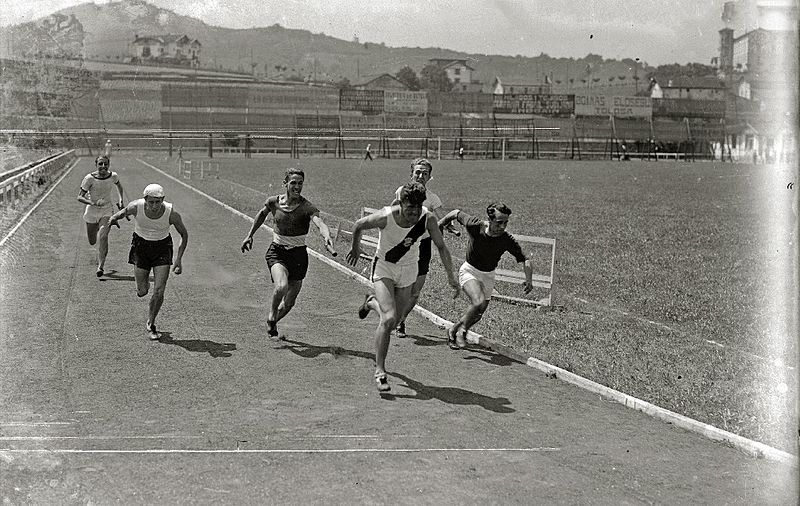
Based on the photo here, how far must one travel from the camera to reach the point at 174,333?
1034 centimetres

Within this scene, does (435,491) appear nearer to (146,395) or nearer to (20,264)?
(146,395)

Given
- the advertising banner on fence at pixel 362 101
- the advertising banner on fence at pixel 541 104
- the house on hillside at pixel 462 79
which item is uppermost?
the house on hillside at pixel 462 79

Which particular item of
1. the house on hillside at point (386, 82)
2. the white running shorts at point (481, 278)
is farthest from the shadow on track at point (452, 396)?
the house on hillside at point (386, 82)

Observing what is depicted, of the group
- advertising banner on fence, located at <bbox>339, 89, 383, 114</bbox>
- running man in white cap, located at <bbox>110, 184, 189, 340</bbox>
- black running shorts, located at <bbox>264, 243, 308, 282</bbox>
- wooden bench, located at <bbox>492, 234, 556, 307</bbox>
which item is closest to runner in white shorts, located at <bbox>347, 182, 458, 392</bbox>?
black running shorts, located at <bbox>264, 243, 308, 282</bbox>

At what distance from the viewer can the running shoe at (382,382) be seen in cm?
796

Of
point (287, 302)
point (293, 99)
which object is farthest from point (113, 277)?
point (293, 99)

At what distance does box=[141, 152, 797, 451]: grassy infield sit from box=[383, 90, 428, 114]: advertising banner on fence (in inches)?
1828

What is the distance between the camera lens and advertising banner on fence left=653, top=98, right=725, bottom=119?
92.1 metres

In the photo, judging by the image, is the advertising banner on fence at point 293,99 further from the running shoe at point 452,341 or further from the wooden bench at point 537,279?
the running shoe at point 452,341

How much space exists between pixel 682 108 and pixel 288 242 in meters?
92.0

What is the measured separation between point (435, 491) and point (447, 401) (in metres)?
2.25

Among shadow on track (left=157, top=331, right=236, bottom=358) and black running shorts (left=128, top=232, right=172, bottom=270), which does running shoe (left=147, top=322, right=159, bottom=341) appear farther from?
black running shorts (left=128, top=232, right=172, bottom=270)

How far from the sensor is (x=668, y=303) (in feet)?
44.9

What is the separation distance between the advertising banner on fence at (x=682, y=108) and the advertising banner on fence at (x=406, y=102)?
102 ft
